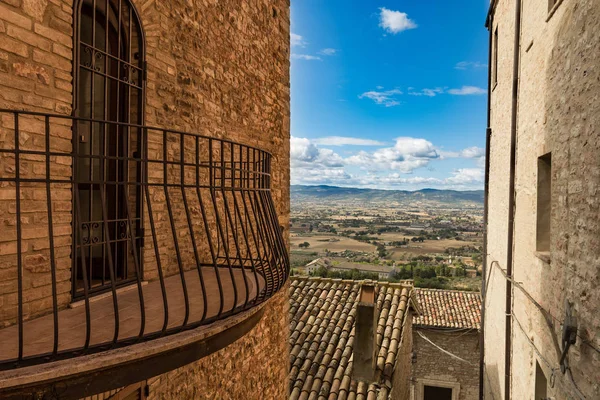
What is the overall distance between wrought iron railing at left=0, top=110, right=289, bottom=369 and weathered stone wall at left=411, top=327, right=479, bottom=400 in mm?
15429

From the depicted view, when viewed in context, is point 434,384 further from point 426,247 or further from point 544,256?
point 426,247

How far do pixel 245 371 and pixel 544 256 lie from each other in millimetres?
4030

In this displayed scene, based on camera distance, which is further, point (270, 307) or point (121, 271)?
point (270, 307)

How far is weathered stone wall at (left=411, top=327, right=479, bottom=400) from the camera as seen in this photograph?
54.4 feet

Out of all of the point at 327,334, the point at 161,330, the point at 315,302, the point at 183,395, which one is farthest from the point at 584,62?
the point at 315,302

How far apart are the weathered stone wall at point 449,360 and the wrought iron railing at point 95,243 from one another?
50.6 feet

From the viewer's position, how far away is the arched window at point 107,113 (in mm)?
3322

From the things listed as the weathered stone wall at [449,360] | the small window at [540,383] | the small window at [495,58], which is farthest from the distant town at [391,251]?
the small window at [540,383]

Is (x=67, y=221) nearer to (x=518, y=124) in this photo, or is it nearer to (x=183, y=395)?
(x=183, y=395)

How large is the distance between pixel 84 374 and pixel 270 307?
433cm

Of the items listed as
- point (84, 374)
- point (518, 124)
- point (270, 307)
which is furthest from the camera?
point (518, 124)

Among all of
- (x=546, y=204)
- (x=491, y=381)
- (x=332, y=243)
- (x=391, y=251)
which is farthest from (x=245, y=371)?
(x=332, y=243)

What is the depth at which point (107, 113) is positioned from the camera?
351 cm

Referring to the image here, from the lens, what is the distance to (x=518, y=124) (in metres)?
6.97
